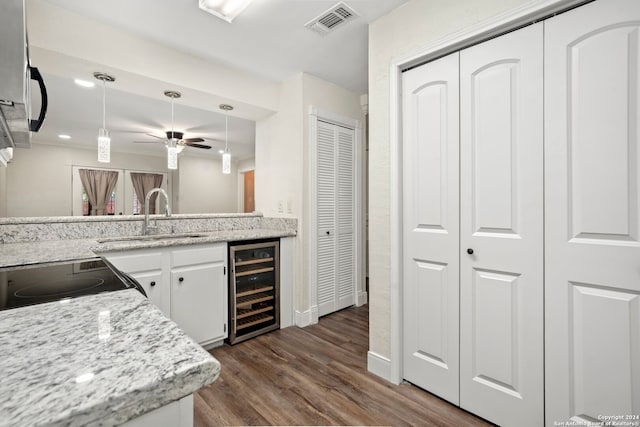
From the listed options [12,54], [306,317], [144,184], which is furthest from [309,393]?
[144,184]

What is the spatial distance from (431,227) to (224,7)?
1.90 metres

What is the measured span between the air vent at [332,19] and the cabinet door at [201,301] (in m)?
1.98

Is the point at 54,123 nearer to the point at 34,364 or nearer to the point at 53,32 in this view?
the point at 53,32

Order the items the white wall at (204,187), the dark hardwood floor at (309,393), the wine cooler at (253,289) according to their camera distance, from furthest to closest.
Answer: the white wall at (204,187)
the wine cooler at (253,289)
the dark hardwood floor at (309,393)

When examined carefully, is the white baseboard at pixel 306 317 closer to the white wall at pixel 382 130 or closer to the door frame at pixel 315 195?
the door frame at pixel 315 195

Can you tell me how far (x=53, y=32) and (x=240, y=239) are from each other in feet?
5.96

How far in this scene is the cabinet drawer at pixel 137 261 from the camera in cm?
193

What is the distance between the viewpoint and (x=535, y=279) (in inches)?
56.5

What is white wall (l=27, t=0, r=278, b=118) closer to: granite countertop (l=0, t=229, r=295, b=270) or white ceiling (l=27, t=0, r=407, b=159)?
white ceiling (l=27, t=0, r=407, b=159)

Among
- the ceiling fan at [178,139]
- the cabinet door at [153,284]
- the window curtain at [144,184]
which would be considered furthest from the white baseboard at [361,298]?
the window curtain at [144,184]

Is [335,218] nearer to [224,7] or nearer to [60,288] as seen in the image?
[224,7]

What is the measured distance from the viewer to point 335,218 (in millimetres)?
3188

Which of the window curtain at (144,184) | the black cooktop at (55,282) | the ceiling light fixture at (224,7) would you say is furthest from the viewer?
the window curtain at (144,184)

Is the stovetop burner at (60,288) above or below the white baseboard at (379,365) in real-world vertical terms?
above
